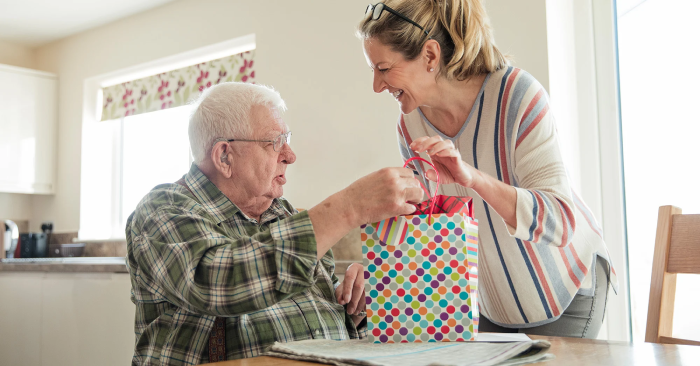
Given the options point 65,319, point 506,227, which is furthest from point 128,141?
point 506,227

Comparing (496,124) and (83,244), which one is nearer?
(496,124)

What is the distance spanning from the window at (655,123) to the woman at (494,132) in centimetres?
106

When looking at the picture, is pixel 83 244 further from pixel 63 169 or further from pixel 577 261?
pixel 577 261

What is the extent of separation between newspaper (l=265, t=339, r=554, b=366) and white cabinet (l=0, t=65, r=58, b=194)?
13.6ft

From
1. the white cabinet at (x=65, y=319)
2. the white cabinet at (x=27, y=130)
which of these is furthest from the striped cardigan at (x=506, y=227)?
the white cabinet at (x=27, y=130)

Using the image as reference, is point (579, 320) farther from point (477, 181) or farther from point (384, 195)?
point (384, 195)

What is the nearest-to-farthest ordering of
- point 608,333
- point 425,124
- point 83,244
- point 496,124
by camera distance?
1. point 496,124
2. point 425,124
3. point 608,333
4. point 83,244

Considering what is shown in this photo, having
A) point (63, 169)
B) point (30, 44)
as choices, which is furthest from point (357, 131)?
point (30, 44)

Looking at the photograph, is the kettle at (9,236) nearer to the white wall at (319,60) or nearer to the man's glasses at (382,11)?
the white wall at (319,60)

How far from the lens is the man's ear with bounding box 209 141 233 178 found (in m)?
1.28

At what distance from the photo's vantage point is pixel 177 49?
12.5 feet

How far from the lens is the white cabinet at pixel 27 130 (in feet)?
14.0

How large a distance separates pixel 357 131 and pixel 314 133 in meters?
0.28

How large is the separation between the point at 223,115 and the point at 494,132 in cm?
58
